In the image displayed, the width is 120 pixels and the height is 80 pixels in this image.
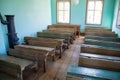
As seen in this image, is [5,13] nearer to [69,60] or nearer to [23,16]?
[23,16]

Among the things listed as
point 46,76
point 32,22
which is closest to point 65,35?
point 32,22

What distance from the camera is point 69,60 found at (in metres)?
2.92

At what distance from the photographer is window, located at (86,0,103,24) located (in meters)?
6.08

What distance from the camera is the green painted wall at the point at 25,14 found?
8.04 ft

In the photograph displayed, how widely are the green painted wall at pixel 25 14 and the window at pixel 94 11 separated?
10.0 ft

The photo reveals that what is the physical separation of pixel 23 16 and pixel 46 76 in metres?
1.91

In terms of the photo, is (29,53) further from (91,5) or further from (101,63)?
(91,5)

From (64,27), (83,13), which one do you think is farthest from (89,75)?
(83,13)

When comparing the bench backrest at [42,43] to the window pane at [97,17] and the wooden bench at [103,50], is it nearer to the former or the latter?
the wooden bench at [103,50]

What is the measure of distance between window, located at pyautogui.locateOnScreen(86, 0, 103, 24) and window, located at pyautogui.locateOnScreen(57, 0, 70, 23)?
4.11 feet

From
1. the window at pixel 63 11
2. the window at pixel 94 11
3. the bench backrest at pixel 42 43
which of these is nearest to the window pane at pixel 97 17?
the window at pixel 94 11

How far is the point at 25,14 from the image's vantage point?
3.18 meters

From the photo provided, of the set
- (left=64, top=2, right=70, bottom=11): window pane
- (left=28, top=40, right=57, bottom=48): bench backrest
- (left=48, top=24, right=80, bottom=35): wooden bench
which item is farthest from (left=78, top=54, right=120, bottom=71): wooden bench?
(left=64, top=2, right=70, bottom=11): window pane

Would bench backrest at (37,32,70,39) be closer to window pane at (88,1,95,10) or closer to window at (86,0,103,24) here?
window at (86,0,103,24)
